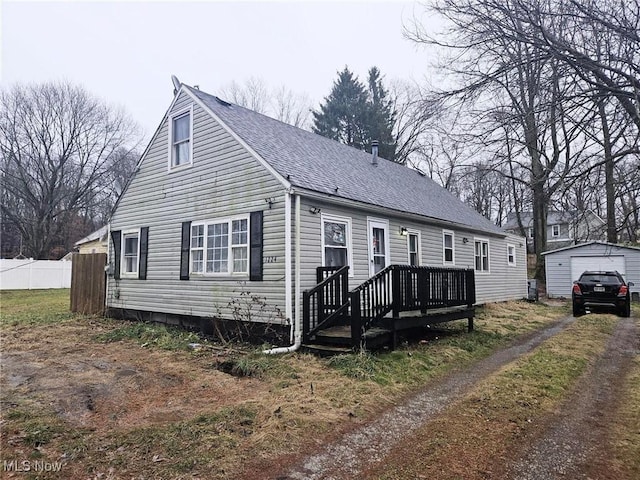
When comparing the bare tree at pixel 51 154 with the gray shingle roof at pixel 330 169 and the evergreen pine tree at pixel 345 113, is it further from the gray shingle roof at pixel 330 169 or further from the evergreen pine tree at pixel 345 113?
the gray shingle roof at pixel 330 169

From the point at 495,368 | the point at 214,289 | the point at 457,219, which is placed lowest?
the point at 495,368

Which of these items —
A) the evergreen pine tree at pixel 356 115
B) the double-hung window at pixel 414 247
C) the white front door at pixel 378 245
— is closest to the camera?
the white front door at pixel 378 245

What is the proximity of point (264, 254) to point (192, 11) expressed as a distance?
8.02 m

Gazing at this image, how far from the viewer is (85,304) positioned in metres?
12.7

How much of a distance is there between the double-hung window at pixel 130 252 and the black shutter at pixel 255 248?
4.93m

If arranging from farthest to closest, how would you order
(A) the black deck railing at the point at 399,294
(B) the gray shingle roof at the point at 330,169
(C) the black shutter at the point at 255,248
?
(B) the gray shingle roof at the point at 330,169 < (C) the black shutter at the point at 255,248 < (A) the black deck railing at the point at 399,294

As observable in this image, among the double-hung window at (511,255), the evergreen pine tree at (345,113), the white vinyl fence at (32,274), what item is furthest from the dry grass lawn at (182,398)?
the evergreen pine tree at (345,113)

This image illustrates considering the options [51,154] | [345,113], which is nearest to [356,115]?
[345,113]

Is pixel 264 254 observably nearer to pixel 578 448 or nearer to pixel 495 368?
pixel 495 368

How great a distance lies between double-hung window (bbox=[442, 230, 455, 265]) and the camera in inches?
504

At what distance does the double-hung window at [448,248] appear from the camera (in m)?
12.8

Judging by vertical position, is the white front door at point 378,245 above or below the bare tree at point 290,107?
below

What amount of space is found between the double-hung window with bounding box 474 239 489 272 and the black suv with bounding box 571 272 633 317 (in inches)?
119

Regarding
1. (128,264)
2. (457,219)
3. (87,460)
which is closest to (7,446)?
(87,460)
